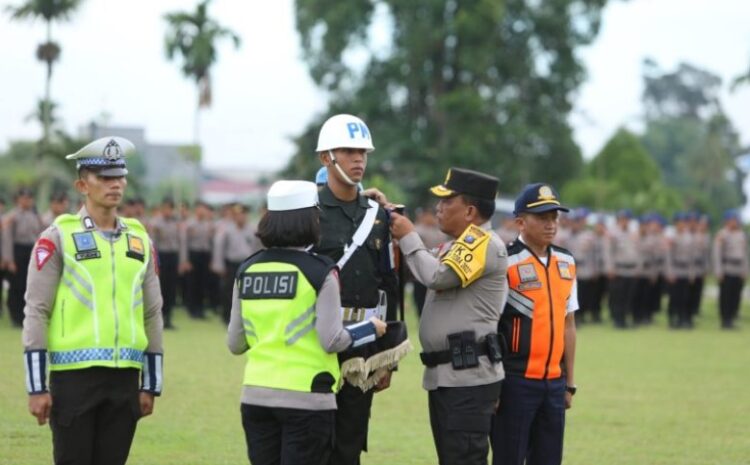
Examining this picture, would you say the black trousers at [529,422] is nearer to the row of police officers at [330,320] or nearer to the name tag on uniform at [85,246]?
the row of police officers at [330,320]

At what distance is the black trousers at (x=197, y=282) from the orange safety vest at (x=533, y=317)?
681 inches

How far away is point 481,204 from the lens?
681 cm

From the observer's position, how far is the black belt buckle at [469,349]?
21.6 feet

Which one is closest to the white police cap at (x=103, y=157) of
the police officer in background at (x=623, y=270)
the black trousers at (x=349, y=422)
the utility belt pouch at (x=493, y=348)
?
the black trousers at (x=349, y=422)

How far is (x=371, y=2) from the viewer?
43719mm

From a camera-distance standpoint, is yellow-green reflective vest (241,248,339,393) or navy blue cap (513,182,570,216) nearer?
yellow-green reflective vest (241,248,339,393)

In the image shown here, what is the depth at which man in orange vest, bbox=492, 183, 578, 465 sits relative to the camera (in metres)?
6.97

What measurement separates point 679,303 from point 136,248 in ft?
68.1

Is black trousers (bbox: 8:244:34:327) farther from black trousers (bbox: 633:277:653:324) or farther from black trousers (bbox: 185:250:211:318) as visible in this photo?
black trousers (bbox: 633:277:653:324)

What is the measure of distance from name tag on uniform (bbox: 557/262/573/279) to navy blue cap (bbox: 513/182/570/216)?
0.99 ft

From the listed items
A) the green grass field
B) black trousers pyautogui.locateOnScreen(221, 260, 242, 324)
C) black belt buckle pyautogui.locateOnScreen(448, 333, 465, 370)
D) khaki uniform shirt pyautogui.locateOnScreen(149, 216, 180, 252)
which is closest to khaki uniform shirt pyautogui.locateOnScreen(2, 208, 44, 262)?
the green grass field

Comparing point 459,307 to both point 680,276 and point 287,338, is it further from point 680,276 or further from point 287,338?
point 680,276

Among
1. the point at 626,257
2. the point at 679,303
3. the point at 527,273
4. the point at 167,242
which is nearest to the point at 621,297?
the point at 626,257

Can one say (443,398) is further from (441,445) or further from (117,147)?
(117,147)
